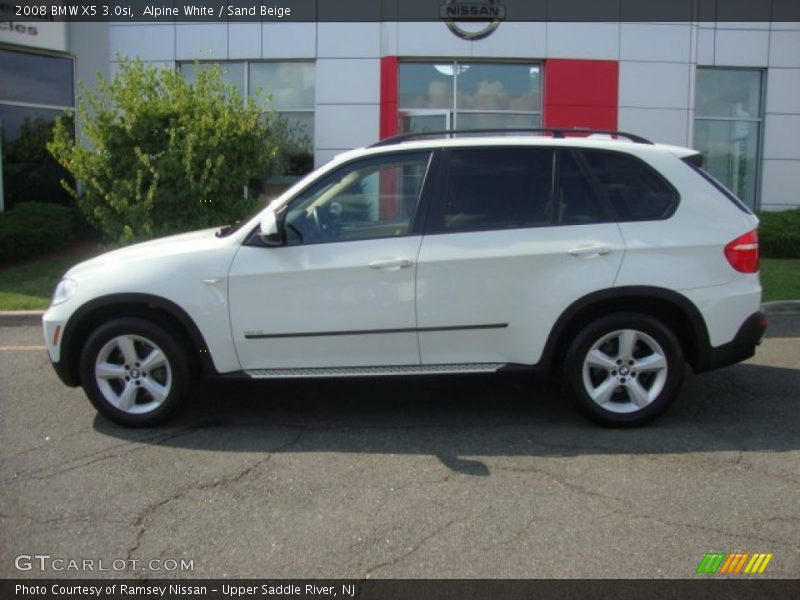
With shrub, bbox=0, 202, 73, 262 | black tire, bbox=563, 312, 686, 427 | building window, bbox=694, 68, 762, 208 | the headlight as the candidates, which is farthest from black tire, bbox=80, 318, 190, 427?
building window, bbox=694, 68, 762, 208

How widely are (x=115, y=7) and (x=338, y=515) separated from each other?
13136 mm

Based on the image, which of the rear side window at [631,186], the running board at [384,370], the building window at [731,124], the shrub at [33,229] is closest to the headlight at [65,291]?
the running board at [384,370]

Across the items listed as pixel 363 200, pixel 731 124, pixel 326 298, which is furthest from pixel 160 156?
pixel 731 124

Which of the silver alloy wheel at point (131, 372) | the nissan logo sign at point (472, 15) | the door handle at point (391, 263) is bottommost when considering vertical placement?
the silver alloy wheel at point (131, 372)

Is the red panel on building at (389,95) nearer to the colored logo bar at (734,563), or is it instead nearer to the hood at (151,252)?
the hood at (151,252)

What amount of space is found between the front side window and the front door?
21mm

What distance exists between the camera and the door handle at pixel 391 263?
462cm

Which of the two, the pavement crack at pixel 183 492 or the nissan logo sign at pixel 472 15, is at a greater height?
the nissan logo sign at pixel 472 15

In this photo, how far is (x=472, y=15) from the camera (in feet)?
43.5

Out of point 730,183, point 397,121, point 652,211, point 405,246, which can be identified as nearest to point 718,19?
point 730,183

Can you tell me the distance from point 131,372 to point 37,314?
4.36m

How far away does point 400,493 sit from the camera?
3.91 metres

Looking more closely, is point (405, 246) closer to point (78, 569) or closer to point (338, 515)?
point (338, 515)

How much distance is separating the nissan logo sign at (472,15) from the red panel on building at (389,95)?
119cm
